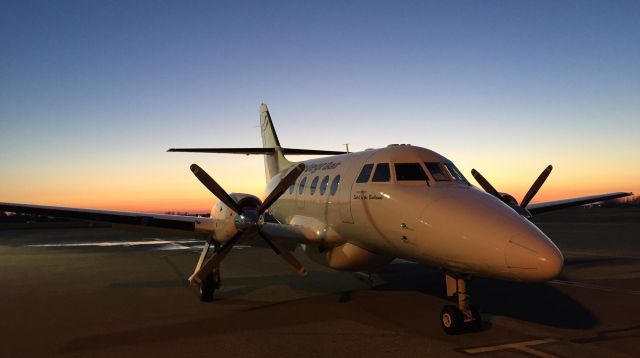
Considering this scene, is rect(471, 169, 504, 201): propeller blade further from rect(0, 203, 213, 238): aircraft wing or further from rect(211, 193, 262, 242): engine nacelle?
rect(0, 203, 213, 238): aircraft wing

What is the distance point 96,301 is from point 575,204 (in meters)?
13.4

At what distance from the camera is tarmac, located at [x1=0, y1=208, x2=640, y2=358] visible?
6.42 metres

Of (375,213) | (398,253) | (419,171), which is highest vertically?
(419,171)

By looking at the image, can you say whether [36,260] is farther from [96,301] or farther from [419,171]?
[419,171]

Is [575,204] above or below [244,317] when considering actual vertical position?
above

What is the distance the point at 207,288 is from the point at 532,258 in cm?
664

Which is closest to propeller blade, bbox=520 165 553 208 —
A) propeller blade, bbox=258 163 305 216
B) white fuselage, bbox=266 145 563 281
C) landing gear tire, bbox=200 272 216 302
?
white fuselage, bbox=266 145 563 281

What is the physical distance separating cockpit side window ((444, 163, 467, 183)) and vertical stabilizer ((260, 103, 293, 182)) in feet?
27.3

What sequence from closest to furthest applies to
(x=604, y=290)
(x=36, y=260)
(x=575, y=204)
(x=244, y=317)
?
(x=244, y=317) < (x=604, y=290) < (x=575, y=204) < (x=36, y=260)

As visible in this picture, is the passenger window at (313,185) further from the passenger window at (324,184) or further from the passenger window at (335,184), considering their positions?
the passenger window at (335,184)

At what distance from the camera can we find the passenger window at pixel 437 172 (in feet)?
25.3

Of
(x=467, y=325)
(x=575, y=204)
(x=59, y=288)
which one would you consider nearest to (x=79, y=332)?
(x=59, y=288)

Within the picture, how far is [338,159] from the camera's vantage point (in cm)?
1098

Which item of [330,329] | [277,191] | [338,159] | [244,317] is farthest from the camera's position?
[338,159]
